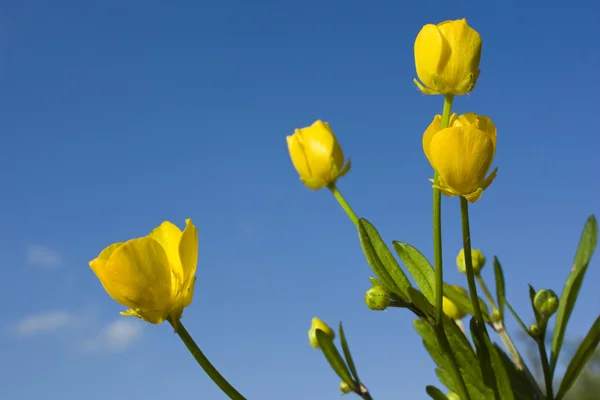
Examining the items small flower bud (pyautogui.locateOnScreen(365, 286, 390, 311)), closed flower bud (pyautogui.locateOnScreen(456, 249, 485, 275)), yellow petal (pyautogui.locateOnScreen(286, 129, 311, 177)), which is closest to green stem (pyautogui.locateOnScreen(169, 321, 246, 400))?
small flower bud (pyautogui.locateOnScreen(365, 286, 390, 311))

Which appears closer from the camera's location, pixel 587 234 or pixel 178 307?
pixel 178 307

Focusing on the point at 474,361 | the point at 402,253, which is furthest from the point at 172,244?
the point at 474,361

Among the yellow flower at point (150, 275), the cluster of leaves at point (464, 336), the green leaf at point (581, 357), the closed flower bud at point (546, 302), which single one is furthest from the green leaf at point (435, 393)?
the yellow flower at point (150, 275)

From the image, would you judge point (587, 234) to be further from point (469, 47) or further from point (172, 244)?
point (172, 244)

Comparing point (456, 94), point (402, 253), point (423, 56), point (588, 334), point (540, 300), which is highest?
point (423, 56)

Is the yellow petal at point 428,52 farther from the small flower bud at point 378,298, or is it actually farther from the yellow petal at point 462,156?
the small flower bud at point 378,298

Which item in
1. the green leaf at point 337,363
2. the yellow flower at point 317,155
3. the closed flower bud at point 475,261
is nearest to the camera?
the green leaf at point 337,363

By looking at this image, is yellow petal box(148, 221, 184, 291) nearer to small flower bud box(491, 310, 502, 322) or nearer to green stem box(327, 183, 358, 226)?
green stem box(327, 183, 358, 226)
